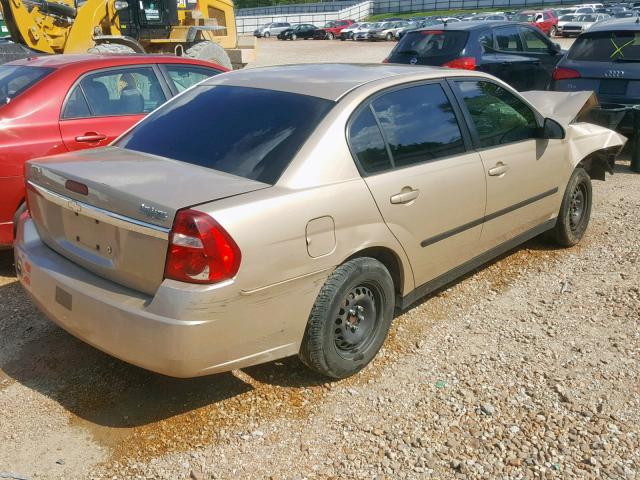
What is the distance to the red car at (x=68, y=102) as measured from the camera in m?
4.79

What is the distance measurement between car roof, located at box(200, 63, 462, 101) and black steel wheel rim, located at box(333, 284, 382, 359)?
107 cm

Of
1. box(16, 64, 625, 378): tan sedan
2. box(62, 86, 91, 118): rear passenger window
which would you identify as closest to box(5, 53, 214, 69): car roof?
box(62, 86, 91, 118): rear passenger window

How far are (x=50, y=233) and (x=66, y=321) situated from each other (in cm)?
53

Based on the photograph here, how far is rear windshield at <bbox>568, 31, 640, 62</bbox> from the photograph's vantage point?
27.5 ft

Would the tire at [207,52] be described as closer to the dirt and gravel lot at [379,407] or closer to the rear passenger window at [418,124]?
the dirt and gravel lot at [379,407]

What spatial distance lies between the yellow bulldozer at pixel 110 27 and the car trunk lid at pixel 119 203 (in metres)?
8.09

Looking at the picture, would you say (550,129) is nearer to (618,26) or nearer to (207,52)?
(618,26)

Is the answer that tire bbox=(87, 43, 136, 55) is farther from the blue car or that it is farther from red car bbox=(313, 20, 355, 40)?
red car bbox=(313, 20, 355, 40)

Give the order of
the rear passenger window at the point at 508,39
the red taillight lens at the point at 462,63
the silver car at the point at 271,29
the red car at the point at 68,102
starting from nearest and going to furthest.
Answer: the red car at the point at 68,102 → the red taillight lens at the point at 462,63 → the rear passenger window at the point at 508,39 → the silver car at the point at 271,29

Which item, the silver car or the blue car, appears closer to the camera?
the blue car

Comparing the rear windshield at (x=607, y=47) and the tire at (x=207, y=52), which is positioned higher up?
the rear windshield at (x=607, y=47)

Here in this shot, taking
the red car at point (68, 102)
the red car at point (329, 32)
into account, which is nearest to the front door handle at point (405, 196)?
the red car at point (68, 102)

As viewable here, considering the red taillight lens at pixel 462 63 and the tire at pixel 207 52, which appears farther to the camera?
the tire at pixel 207 52

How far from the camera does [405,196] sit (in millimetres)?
3682
